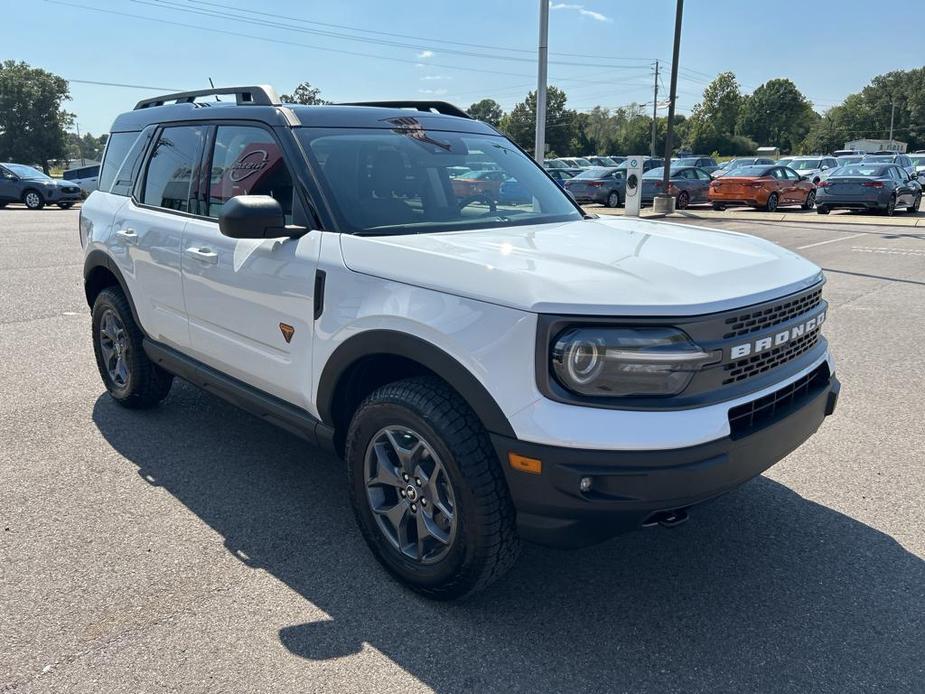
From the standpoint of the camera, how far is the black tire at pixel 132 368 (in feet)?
15.3

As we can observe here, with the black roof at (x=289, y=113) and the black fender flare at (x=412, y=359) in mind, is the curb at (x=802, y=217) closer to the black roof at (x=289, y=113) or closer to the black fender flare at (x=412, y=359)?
the black roof at (x=289, y=113)

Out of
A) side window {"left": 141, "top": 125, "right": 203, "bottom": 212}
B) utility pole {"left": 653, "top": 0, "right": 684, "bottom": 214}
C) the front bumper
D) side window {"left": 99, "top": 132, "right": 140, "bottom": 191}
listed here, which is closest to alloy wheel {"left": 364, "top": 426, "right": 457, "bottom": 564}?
the front bumper

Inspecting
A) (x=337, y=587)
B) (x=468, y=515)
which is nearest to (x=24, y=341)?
(x=337, y=587)

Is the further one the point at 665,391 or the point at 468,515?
the point at 468,515

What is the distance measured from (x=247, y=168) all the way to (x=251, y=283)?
0.63 metres

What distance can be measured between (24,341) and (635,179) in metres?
16.7

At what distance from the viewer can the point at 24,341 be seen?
6750 mm

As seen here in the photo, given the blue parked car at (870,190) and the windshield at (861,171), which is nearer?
the blue parked car at (870,190)

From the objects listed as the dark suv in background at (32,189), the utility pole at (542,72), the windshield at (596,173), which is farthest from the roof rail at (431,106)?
the dark suv in background at (32,189)

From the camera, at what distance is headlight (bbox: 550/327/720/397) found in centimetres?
232

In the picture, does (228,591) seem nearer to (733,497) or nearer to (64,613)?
(64,613)

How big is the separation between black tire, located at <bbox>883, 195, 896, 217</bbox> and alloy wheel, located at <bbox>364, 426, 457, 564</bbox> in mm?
22468

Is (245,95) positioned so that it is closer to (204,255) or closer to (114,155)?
(204,255)

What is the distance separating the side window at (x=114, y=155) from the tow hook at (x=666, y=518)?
157 inches
